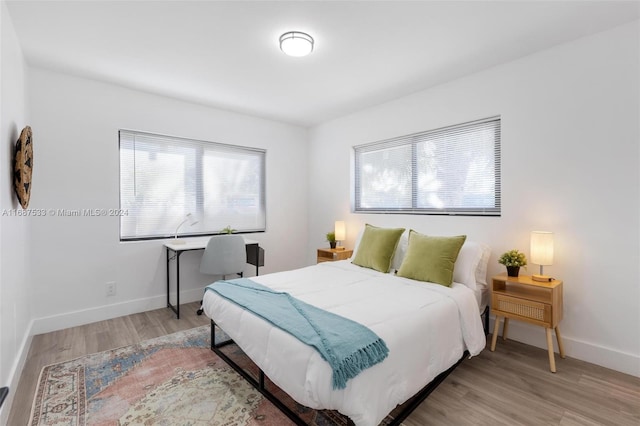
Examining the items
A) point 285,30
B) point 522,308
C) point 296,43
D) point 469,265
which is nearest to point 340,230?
point 469,265

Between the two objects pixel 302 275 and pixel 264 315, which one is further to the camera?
pixel 302 275

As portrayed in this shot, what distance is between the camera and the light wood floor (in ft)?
5.81

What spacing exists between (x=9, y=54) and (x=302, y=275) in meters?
2.70

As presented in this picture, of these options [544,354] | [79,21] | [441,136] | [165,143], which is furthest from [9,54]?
[544,354]

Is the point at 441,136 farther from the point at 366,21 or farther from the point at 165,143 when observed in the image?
the point at 165,143

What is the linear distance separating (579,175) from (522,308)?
3.84ft

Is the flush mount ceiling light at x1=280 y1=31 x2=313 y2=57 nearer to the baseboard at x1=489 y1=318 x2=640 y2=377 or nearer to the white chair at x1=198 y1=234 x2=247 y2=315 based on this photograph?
the white chair at x1=198 y1=234 x2=247 y2=315

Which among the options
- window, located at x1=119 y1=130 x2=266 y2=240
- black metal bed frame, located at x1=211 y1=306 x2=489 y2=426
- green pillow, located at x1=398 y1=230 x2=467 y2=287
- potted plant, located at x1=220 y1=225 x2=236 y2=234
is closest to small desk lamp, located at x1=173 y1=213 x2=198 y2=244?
A: window, located at x1=119 y1=130 x2=266 y2=240

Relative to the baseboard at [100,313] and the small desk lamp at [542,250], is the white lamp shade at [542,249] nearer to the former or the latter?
the small desk lamp at [542,250]

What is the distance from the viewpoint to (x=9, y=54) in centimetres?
207

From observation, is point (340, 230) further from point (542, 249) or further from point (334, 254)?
point (542, 249)

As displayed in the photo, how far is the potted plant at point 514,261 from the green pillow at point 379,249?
0.96 meters

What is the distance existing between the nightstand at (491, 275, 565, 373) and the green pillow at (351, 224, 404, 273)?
94 centimetres

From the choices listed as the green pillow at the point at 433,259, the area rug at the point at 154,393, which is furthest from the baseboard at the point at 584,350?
the area rug at the point at 154,393
